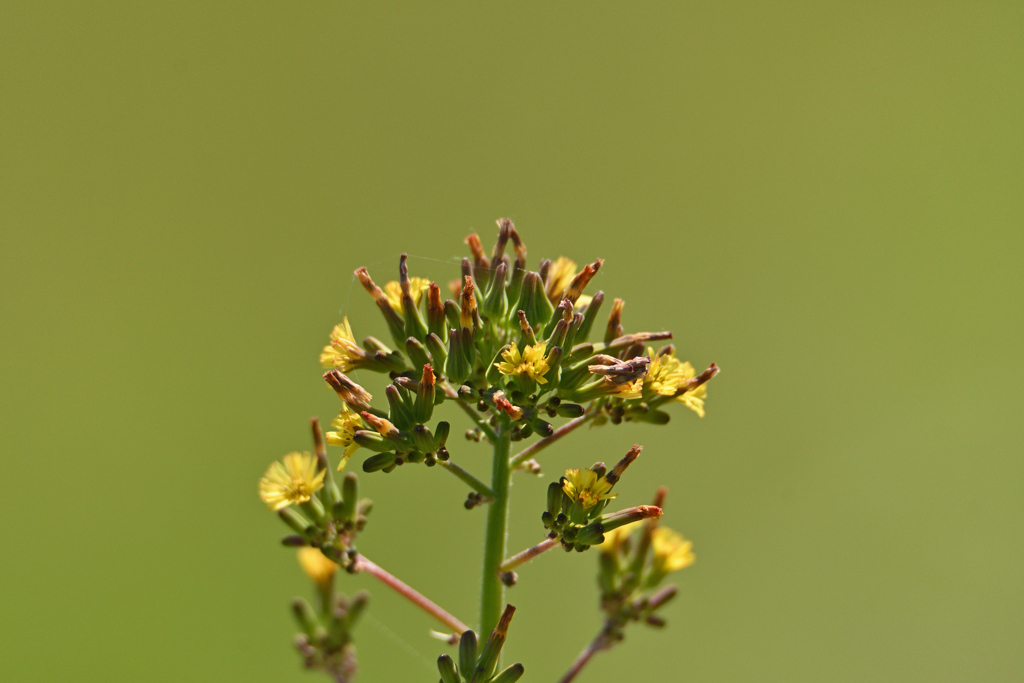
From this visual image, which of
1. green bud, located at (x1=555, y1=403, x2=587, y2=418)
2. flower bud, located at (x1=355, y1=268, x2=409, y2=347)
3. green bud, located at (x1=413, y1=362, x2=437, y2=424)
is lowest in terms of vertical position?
green bud, located at (x1=413, y1=362, x2=437, y2=424)

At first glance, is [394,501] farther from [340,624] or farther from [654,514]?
[654,514]

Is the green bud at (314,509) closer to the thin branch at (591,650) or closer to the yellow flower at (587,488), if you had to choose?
the yellow flower at (587,488)

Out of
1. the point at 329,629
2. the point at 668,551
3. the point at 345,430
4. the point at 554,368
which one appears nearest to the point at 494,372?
the point at 554,368

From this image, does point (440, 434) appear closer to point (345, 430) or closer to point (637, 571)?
point (345, 430)

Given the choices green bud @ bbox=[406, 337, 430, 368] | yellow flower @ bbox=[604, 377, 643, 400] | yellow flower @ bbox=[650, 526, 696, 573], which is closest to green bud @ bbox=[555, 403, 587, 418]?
yellow flower @ bbox=[604, 377, 643, 400]

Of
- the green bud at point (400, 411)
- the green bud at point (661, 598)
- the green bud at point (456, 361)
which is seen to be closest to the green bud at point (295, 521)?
the green bud at point (400, 411)

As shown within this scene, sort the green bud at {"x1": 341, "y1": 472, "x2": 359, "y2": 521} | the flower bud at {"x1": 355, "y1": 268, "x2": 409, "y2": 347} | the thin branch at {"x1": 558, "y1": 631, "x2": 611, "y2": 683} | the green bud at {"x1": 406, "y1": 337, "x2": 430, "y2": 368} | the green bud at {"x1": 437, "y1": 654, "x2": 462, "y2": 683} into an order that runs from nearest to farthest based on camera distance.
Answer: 1. the green bud at {"x1": 437, "y1": 654, "x2": 462, "y2": 683}
2. the green bud at {"x1": 406, "y1": 337, "x2": 430, "y2": 368}
3. the flower bud at {"x1": 355, "y1": 268, "x2": 409, "y2": 347}
4. the green bud at {"x1": 341, "y1": 472, "x2": 359, "y2": 521}
5. the thin branch at {"x1": 558, "y1": 631, "x2": 611, "y2": 683}

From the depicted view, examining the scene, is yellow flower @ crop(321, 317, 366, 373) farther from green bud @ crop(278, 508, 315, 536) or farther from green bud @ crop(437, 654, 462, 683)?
green bud @ crop(437, 654, 462, 683)
